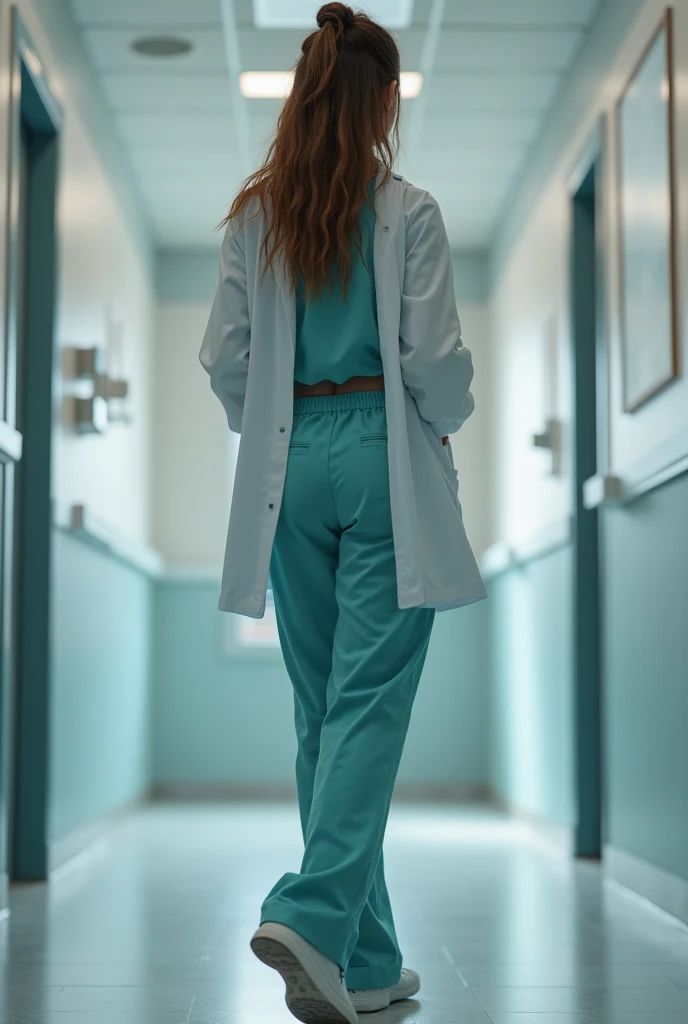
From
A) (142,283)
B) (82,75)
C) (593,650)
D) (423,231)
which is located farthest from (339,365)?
(142,283)

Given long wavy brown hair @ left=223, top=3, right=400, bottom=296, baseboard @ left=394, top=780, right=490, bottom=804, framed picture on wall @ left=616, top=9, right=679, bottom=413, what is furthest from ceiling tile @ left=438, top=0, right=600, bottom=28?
baseboard @ left=394, top=780, right=490, bottom=804

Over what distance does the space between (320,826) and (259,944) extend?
0.18 m

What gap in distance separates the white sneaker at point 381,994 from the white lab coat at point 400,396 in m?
0.57

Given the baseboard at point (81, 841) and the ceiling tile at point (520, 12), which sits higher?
the ceiling tile at point (520, 12)

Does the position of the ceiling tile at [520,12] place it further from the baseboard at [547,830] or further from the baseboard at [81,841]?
the baseboard at [81,841]

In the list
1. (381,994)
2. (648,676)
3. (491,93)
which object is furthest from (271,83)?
(381,994)

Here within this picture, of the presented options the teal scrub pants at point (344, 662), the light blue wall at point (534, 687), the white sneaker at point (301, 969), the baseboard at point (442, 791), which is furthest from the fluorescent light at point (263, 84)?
the white sneaker at point (301, 969)

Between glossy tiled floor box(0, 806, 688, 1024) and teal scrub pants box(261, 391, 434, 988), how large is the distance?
255 mm

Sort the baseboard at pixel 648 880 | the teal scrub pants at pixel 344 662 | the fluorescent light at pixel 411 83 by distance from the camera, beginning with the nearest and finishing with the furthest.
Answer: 1. the teal scrub pants at pixel 344 662
2. the baseboard at pixel 648 880
3. the fluorescent light at pixel 411 83

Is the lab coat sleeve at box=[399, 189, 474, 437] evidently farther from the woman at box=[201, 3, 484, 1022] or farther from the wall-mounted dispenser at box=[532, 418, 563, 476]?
the wall-mounted dispenser at box=[532, 418, 563, 476]

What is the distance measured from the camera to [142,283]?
596cm

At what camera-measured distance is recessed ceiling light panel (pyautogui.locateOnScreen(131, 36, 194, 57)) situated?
14.0 ft

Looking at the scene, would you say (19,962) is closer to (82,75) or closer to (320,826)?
(320,826)

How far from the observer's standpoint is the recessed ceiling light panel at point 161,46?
427 centimetres
